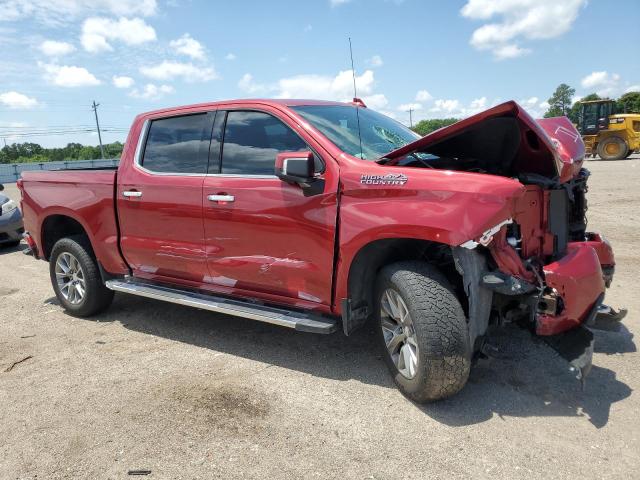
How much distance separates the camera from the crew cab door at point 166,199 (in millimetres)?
4207

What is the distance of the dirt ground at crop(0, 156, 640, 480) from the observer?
273cm

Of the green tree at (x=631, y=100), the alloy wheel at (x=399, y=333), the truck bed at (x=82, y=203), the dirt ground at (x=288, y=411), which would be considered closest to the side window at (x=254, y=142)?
the alloy wheel at (x=399, y=333)

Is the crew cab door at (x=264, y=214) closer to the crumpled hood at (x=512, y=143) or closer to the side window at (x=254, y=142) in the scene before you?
the side window at (x=254, y=142)

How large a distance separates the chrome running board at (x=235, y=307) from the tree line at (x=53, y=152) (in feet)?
237

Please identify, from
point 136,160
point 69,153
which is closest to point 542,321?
point 136,160

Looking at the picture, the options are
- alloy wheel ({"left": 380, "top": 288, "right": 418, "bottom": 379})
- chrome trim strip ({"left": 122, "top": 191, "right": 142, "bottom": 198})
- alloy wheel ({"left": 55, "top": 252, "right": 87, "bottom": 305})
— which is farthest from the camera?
alloy wheel ({"left": 55, "top": 252, "right": 87, "bottom": 305})

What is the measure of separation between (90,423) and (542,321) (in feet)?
9.37

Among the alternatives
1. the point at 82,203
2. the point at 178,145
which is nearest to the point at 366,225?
the point at 178,145

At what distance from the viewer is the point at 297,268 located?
3.66 meters

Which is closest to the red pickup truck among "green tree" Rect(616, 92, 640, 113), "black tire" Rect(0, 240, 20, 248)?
"black tire" Rect(0, 240, 20, 248)

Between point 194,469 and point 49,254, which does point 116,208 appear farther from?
point 194,469

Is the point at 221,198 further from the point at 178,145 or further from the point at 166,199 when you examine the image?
the point at 178,145

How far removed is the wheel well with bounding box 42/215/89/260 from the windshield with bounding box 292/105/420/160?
9.78ft

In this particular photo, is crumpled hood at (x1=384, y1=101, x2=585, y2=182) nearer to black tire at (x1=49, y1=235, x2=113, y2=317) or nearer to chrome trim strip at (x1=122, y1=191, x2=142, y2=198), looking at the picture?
chrome trim strip at (x1=122, y1=191, x2=142, y2=198)
